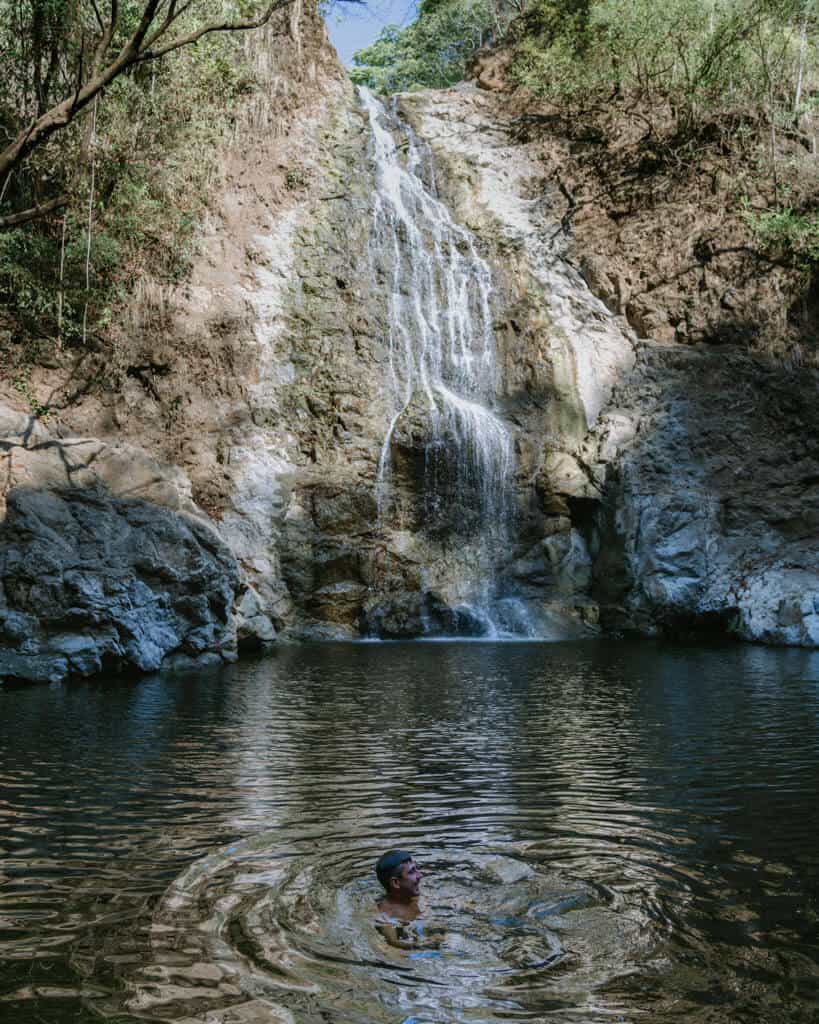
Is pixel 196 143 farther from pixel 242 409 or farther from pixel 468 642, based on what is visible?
pixel 468 642

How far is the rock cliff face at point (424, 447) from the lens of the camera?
23.1 metres

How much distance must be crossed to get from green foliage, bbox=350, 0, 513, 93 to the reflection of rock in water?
162 ft

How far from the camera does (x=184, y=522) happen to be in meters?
18.1

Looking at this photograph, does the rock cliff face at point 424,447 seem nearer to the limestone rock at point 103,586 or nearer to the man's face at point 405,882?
the limestone rock at point 103,586

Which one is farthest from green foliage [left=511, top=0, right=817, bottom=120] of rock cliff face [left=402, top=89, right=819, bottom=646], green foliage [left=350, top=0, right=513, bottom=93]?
green foliage [left=350, top=0, right=513, bottom=93]

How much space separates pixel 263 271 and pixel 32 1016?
25.5 meters

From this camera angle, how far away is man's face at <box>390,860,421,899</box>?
4965mm

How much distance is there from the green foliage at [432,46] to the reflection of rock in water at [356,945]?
4927 centimetres

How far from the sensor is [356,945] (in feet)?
15.3

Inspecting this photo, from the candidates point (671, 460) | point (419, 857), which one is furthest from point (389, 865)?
point (671, 460)

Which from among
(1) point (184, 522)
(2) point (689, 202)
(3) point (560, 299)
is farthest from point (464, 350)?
(1) point (184, 522)

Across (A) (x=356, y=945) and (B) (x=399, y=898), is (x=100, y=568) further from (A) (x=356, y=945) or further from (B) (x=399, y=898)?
(A) (x=356, y=945)

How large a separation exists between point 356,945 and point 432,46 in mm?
54730

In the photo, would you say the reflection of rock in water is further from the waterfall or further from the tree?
the waterfall
